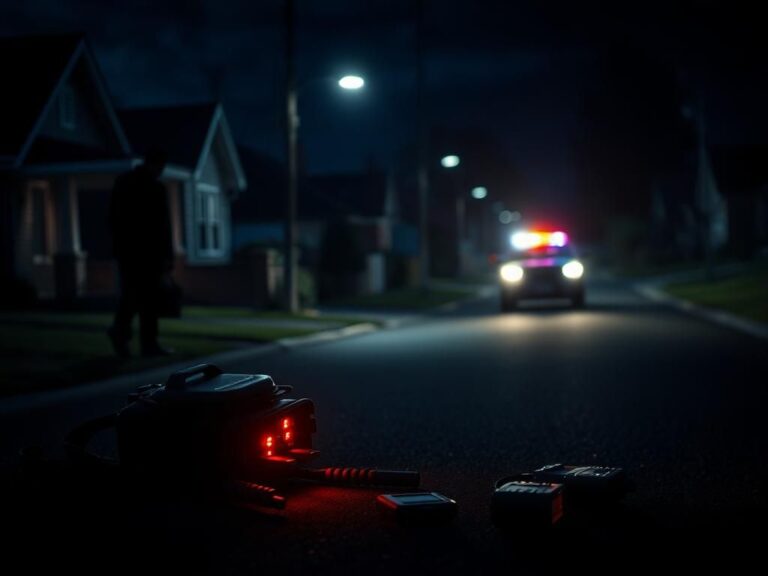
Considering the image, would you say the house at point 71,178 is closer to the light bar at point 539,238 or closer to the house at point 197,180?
the house at point 197,180

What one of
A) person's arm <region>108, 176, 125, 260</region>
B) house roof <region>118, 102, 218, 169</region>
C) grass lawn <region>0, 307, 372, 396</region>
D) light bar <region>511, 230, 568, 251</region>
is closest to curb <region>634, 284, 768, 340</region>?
light bar <region>511, 230, 568, 251</region>

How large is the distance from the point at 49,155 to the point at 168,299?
574 inches

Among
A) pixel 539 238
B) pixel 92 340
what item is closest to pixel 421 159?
pixel 539 238

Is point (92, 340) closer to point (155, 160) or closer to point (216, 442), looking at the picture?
point (155, 160)

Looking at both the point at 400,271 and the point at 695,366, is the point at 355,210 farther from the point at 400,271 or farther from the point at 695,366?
the point at 695,366

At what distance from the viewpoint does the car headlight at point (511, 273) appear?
92.0 feet

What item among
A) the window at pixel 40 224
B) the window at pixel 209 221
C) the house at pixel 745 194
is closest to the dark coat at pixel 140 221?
the window at pixel 40 224

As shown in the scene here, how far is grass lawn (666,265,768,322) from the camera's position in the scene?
25.1 m

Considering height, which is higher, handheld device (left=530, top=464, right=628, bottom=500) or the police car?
the police car

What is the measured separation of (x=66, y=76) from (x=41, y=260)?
187 inches

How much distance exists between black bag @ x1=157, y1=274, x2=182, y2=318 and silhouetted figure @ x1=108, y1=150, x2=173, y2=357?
0.05 metres

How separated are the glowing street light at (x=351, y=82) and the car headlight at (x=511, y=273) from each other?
7792 mm

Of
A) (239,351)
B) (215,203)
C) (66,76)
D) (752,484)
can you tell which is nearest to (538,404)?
(752,484)

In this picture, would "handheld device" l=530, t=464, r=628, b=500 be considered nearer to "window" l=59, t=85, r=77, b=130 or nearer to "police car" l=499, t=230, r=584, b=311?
"police car" l=499, t=230, r=584, b=311
